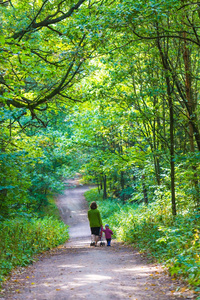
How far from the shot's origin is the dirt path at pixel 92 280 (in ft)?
15.6

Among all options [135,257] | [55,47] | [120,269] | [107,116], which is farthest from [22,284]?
[107,116]

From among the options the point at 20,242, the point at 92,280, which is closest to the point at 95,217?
the point at 20,242

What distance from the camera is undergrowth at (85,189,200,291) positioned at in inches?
200

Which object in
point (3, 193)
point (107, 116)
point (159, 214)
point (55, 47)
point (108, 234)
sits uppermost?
point (55, 47)

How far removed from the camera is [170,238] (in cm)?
695

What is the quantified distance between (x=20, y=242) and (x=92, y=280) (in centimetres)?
414

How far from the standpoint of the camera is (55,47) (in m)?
10.7

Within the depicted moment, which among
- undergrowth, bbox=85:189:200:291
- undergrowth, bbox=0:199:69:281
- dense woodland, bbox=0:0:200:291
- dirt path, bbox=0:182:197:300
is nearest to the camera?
dirt path, bbox=0:182:197:300

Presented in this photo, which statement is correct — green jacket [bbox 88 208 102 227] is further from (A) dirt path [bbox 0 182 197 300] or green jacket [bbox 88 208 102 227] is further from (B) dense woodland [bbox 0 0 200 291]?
(A) dirt path [bbox 0 182 197 300]

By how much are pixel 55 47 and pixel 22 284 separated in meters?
8.00

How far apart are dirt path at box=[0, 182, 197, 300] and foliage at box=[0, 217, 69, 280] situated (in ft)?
1.03

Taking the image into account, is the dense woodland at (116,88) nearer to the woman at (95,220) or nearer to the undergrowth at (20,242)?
the undergrowth at (20,242)

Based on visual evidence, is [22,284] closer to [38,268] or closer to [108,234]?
[38,268]

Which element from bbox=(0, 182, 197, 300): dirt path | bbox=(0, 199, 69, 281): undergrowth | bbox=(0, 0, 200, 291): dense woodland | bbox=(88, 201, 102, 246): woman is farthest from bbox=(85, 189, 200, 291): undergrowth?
bbox=(0, 199, 69, 281): undergrowth
